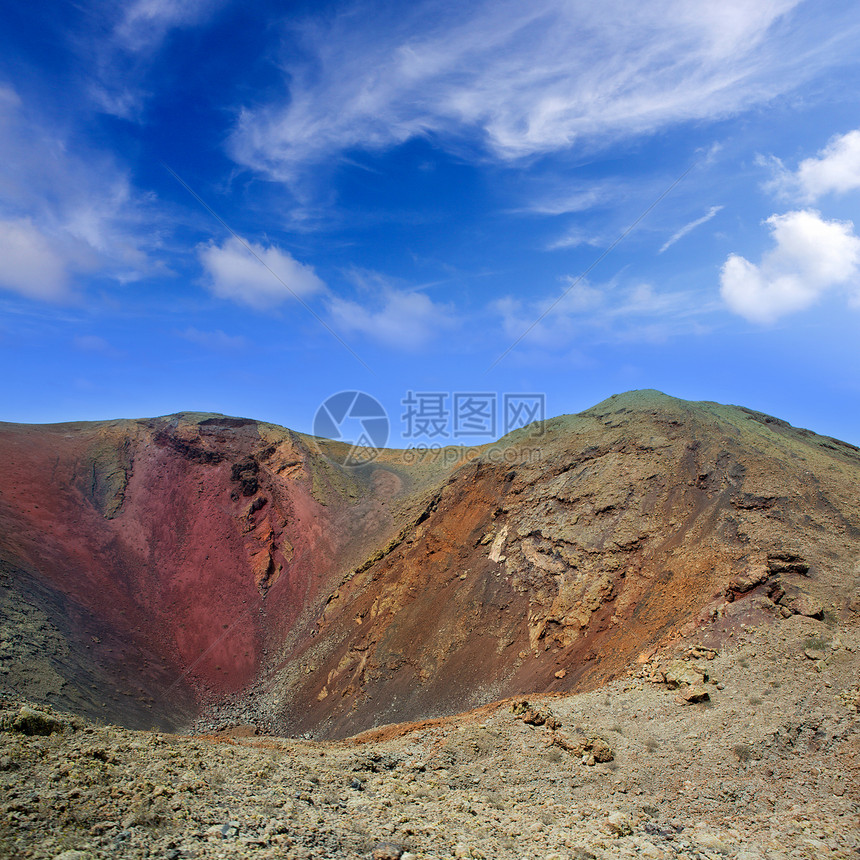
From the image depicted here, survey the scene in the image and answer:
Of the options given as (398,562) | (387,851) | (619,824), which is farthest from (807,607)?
(398,562)

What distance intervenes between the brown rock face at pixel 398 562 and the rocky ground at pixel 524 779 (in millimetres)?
2753

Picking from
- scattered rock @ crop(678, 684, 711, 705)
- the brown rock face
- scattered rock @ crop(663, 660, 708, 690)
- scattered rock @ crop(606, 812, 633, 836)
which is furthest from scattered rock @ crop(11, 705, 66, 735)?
scattered rock @ crop(663, 660, 708, 690)

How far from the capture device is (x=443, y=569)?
22625 mm

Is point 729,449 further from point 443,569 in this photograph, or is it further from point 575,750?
point 575,750

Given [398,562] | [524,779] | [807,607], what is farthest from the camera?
[398,562]

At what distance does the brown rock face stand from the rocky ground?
2753 millimetres

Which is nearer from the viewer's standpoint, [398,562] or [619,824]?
[619,824]

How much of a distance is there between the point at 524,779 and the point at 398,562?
51.4 ft

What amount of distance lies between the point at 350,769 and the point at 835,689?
374 inches

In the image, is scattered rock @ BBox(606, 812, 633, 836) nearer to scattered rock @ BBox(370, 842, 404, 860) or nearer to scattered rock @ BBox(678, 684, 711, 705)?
scattered rock @ BBox(370, 842, 404, 860)

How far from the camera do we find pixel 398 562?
24.6 meters

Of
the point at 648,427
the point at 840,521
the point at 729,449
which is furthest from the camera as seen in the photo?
the point at 648,427

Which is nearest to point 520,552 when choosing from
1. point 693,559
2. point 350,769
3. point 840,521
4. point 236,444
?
point 693,559

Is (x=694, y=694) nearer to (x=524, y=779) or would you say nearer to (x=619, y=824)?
(x=619, y=824)
